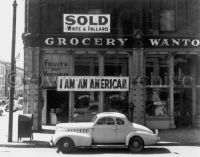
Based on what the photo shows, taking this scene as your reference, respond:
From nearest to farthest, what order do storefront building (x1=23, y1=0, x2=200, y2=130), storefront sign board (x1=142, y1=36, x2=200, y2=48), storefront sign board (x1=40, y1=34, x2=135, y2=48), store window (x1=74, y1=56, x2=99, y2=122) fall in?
storefront sign board (x1=40, y1=34, x2=135, y2=48) → storefront building (x1=23, y1=0, x2=200, y2=130) → storefront sign board (x1=142, y1=36, x2=200, y2=48) → store window (x1=74, y1=56, x2=99, y2=122)

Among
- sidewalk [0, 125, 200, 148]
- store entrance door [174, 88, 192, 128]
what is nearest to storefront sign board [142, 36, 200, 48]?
store entrance door [174, 88, 192, 128]

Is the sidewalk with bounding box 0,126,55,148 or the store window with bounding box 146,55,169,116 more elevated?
the store window with bounding box 146,55,169,116

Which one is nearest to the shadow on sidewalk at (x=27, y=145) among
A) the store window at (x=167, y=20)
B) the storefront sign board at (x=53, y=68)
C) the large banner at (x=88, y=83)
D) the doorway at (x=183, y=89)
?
the large banner at (x=88, y=83)

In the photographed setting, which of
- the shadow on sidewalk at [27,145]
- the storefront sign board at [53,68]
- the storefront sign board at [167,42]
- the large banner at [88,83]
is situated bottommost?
the shadow on sidewalk at [27,145]

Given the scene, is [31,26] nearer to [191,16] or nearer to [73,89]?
[73,89]

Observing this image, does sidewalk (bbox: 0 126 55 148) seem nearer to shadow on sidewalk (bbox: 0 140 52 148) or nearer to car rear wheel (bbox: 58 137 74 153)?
shadow on sidewalk (bbox: 0 140 52 148)

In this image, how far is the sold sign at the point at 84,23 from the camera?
836 inches

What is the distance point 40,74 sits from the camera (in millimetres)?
21234

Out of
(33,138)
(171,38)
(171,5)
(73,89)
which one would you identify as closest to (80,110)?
(73,89)

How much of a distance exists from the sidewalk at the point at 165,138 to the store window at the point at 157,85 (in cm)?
187

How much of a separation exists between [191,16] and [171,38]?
2.24 metres

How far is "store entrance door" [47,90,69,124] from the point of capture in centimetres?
2198

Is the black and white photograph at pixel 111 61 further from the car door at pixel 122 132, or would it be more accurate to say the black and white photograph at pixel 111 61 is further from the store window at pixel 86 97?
the car door at pixel 122 132

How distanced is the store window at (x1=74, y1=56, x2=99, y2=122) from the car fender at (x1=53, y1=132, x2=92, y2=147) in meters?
7.78
